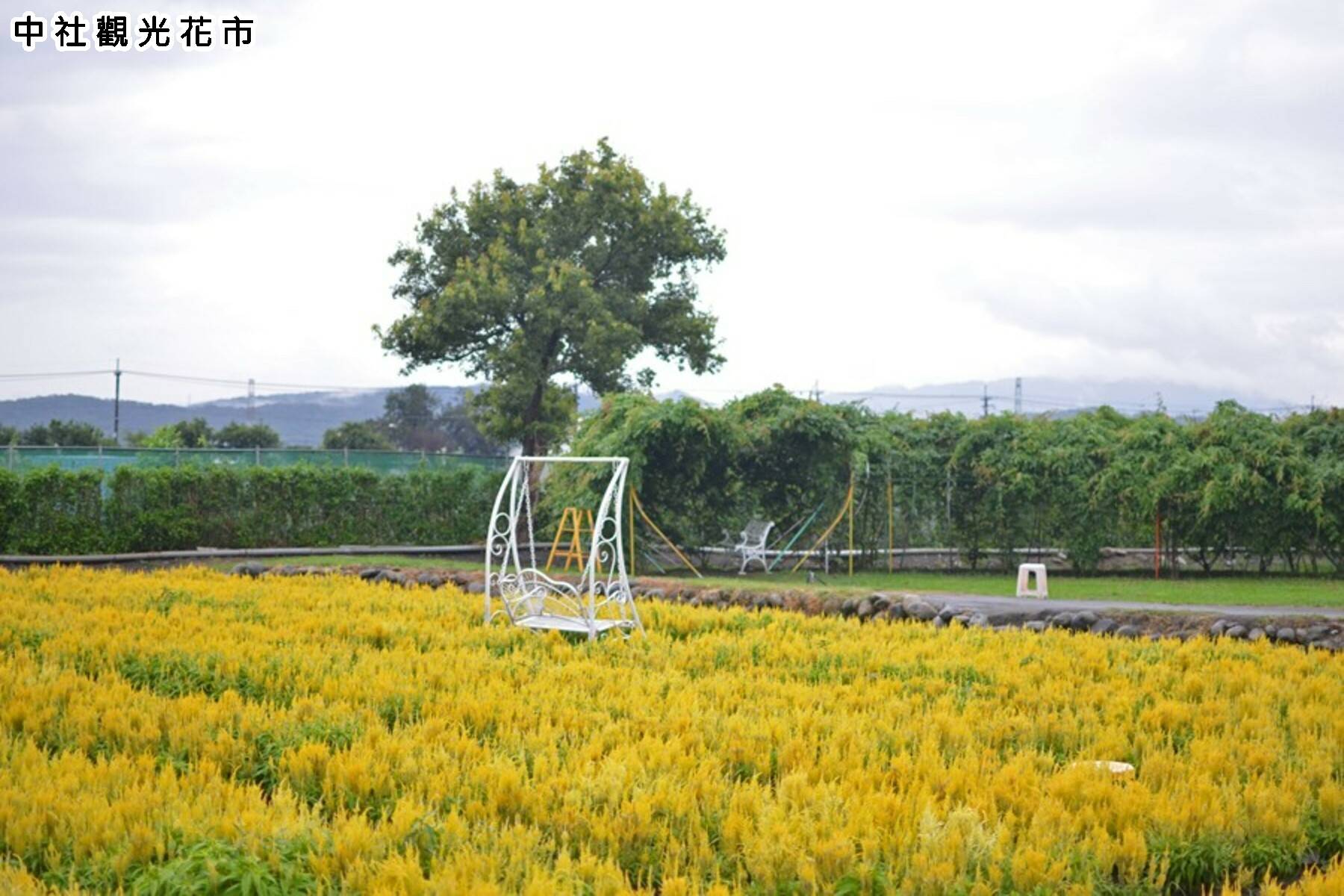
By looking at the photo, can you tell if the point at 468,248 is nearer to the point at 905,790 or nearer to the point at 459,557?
the point at 459,557

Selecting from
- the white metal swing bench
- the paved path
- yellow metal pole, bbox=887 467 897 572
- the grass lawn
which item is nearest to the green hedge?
the grass lawn

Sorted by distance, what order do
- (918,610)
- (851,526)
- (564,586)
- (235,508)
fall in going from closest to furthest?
(564,586) → (918,610) → (851,526) → (235,508)

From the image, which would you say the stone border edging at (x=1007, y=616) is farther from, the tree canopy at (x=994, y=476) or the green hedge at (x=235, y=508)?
the green hedge at (x=235, y=508)

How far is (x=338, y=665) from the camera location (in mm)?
8695

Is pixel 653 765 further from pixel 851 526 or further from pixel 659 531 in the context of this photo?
pixel 851 526

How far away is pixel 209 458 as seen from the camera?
79.4 ft

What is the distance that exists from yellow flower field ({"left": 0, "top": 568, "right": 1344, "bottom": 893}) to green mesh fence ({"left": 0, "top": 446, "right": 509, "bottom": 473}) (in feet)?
40.8

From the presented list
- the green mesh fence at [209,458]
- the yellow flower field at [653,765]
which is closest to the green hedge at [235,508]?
the green mesh fence at [209,458]

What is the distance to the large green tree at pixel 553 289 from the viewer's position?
31.5 meters

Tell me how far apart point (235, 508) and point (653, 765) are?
Result: 1699 cm

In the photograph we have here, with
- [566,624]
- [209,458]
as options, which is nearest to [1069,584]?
[566,624]

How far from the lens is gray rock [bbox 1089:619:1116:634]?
12.4 metres

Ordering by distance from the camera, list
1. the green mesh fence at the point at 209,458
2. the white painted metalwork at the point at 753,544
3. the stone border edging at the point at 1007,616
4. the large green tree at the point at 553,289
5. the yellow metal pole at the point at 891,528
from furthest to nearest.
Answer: the large green tree at the point at 553,289
the green mesh fence at the point at 209,458
the yellow metal pole at the point at 891,528
the white painted metalwork at the point at 753,544
the stone border edging at the point at 1007,616

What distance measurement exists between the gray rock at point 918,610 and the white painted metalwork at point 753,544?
595 cm
